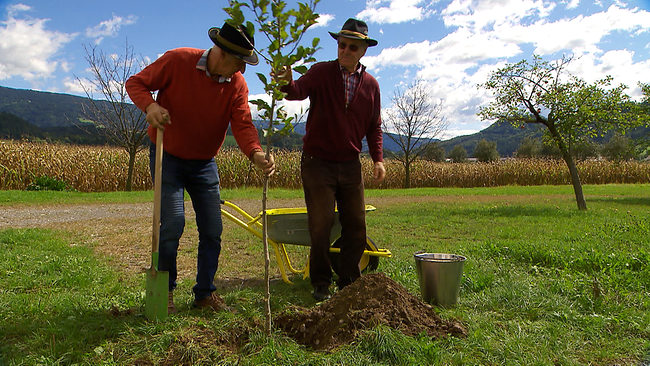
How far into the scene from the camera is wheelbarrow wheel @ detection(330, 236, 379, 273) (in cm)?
399

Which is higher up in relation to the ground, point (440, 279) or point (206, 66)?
point (206, 66)

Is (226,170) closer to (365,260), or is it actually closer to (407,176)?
(407,176)

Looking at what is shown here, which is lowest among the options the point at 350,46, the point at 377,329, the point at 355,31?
the point at 377,329

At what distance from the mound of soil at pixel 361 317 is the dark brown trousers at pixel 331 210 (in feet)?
2.28

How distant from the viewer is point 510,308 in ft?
10.3

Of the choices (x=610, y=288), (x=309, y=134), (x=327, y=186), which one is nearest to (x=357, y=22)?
(x=309, y=134)

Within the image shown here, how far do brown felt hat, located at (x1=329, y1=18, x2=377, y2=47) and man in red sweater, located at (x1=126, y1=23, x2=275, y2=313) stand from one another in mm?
846

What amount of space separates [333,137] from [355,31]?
2.66ft

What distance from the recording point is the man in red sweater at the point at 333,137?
3414 mm

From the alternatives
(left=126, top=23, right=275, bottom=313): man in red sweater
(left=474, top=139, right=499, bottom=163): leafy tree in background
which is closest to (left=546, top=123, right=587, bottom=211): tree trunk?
(left=126, top=23, right=275, bottom=313): man in red sweater

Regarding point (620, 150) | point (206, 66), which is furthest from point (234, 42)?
point (620, 150)

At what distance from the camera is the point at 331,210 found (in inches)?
138

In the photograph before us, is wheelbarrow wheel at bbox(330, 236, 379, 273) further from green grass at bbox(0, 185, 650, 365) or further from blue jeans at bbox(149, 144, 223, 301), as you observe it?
blue jeans at bbox(149, 144, 223, 301)

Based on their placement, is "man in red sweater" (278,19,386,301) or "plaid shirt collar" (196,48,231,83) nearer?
"plaid shirt collar" (196,48,231,83)
